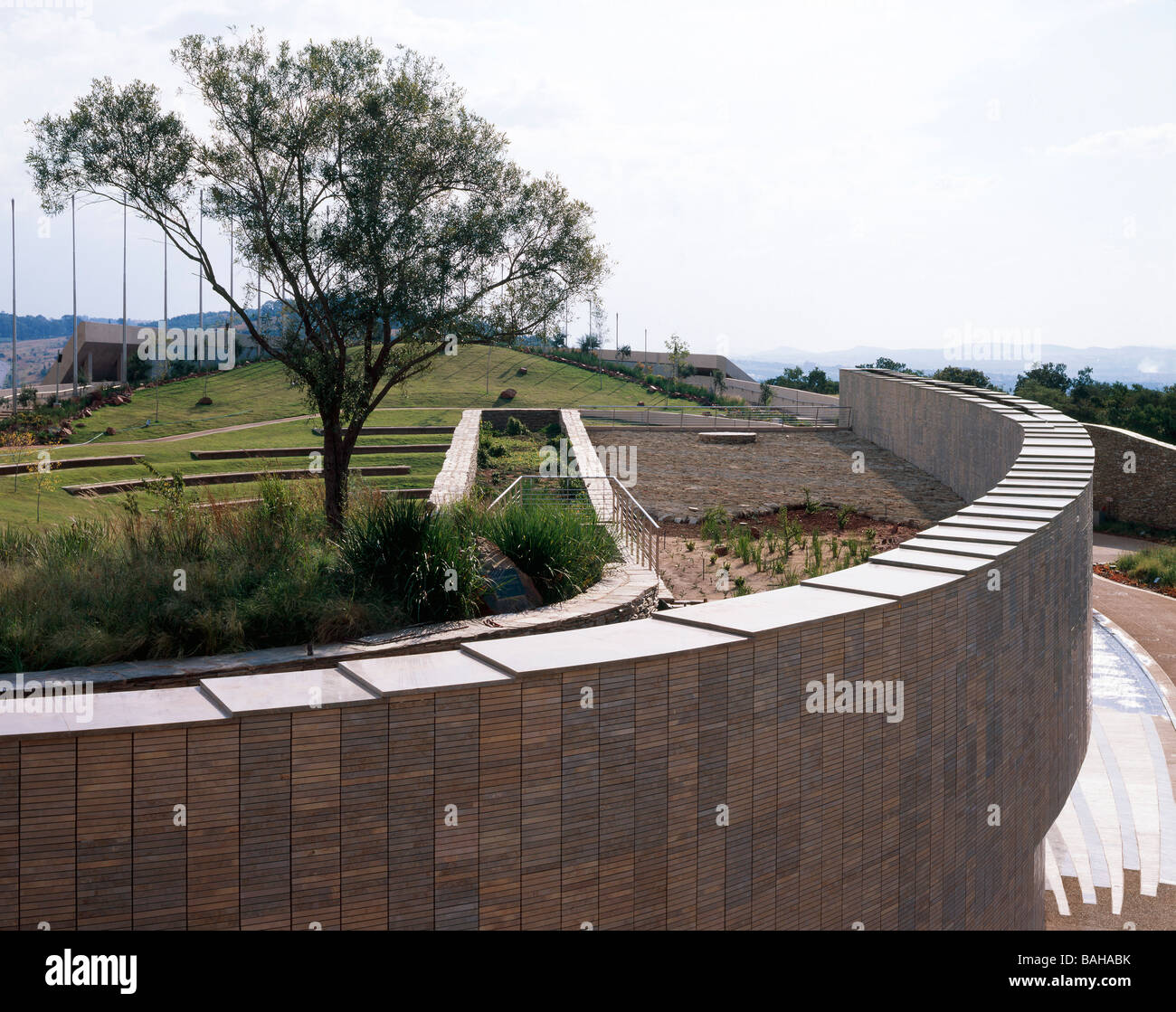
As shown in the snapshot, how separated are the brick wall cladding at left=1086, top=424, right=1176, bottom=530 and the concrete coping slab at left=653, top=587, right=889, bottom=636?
24524 mm

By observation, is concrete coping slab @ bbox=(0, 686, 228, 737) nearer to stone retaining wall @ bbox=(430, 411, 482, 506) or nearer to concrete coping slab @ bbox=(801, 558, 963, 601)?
concrete coping slab @ bbox=(801, 558, 963, 601)

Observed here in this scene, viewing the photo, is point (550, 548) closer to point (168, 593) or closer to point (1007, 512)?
point (168, 593)

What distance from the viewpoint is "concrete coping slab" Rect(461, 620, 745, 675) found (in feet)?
11.6

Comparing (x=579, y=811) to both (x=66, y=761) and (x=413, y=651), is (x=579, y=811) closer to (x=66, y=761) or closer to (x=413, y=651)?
(x=66, y=761)

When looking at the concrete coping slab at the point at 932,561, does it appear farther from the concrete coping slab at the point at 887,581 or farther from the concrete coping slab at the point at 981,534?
the concrete coping slab at the point at 981,534

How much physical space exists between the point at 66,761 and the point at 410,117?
11861 millimetres

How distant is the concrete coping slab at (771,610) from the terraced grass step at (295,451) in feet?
69.8

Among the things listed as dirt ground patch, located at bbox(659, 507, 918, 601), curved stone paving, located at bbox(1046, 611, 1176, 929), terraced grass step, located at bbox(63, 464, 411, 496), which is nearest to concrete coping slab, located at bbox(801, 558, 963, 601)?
curved stone paving, located at bbox(1046, 611, 1176, 929)

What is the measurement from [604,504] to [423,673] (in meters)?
9.41

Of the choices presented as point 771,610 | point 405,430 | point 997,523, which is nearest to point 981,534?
point 997,523

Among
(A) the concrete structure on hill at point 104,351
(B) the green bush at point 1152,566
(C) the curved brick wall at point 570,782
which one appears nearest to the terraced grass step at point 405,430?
(B) the green bush at point 1152,566

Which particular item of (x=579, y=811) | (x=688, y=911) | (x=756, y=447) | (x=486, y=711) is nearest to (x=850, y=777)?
(x=688, y=911)
